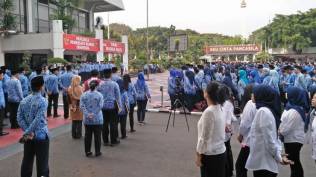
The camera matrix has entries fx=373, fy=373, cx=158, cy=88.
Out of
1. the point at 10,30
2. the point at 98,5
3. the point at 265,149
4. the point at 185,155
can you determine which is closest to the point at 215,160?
the point at 265,149

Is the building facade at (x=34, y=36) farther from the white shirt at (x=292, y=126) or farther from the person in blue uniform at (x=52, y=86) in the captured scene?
the white shirt at (x=292, y=126)

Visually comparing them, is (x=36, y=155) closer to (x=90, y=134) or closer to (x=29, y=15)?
(x=90, y=134)

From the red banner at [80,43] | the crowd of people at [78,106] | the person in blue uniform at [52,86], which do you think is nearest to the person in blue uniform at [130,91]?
the crowd of people at [78,106]

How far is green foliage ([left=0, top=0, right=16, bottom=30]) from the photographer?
24.6 metres

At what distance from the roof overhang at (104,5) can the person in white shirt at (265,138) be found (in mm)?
34354

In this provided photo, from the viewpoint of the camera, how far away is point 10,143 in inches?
345

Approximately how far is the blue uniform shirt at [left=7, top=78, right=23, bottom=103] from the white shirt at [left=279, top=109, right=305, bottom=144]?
7.36 meters

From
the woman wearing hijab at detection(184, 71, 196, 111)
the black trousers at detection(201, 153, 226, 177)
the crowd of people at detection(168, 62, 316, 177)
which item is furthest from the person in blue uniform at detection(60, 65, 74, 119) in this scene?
the black trousers at detection(201, 153, 226, 177)

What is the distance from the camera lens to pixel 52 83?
12.3 meters

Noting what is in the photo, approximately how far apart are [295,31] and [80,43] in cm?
4544

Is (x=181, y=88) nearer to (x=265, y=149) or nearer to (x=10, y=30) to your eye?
(x=265, y=149)

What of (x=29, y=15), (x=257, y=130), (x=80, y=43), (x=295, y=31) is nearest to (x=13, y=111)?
(x=257, y=130)

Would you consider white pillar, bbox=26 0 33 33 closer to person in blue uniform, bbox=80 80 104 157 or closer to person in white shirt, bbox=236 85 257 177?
person in blue uniform, bbox=80 80 104 157

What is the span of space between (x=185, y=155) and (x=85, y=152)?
2006 millimetres
